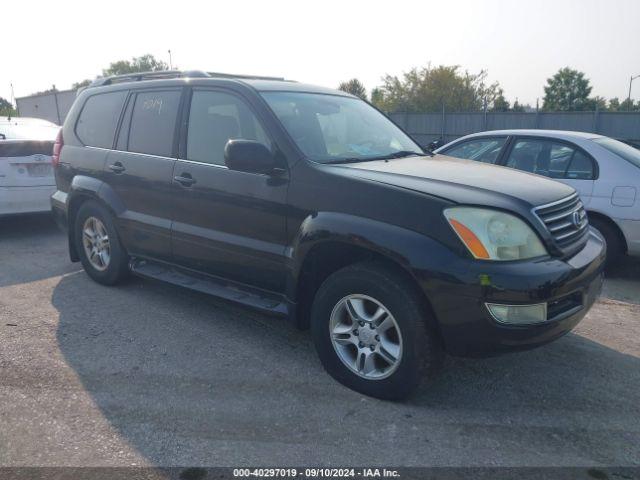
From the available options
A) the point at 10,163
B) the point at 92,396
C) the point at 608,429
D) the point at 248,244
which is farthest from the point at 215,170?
the point at 10,163

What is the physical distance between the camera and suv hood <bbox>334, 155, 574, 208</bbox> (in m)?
3.12

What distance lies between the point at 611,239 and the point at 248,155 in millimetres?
4038

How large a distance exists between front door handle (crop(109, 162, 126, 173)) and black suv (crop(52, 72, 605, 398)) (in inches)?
0.6

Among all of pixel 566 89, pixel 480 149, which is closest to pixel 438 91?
pixel 566 89

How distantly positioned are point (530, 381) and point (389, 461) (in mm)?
1329

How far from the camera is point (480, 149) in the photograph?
6578 mm

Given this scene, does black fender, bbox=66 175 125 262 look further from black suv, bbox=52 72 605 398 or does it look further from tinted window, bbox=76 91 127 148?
tinted window, bbox=76 91 127 148

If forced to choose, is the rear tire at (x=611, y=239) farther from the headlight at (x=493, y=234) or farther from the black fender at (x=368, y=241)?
the black fender at (x=368, y=241)

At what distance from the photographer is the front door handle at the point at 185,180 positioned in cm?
421

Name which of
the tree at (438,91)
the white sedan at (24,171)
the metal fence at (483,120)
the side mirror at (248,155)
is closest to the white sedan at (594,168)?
the side mirror at (248,155)

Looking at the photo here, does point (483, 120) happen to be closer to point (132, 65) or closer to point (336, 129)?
point (336, 129)

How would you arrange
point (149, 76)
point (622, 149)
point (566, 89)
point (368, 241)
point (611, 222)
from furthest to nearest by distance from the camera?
point (566, 89), point (622, 149), point (611, 222), point (149, 76), point (368, 241)

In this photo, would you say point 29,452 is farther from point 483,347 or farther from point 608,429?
point 608,429

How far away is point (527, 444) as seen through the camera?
2914 mm
